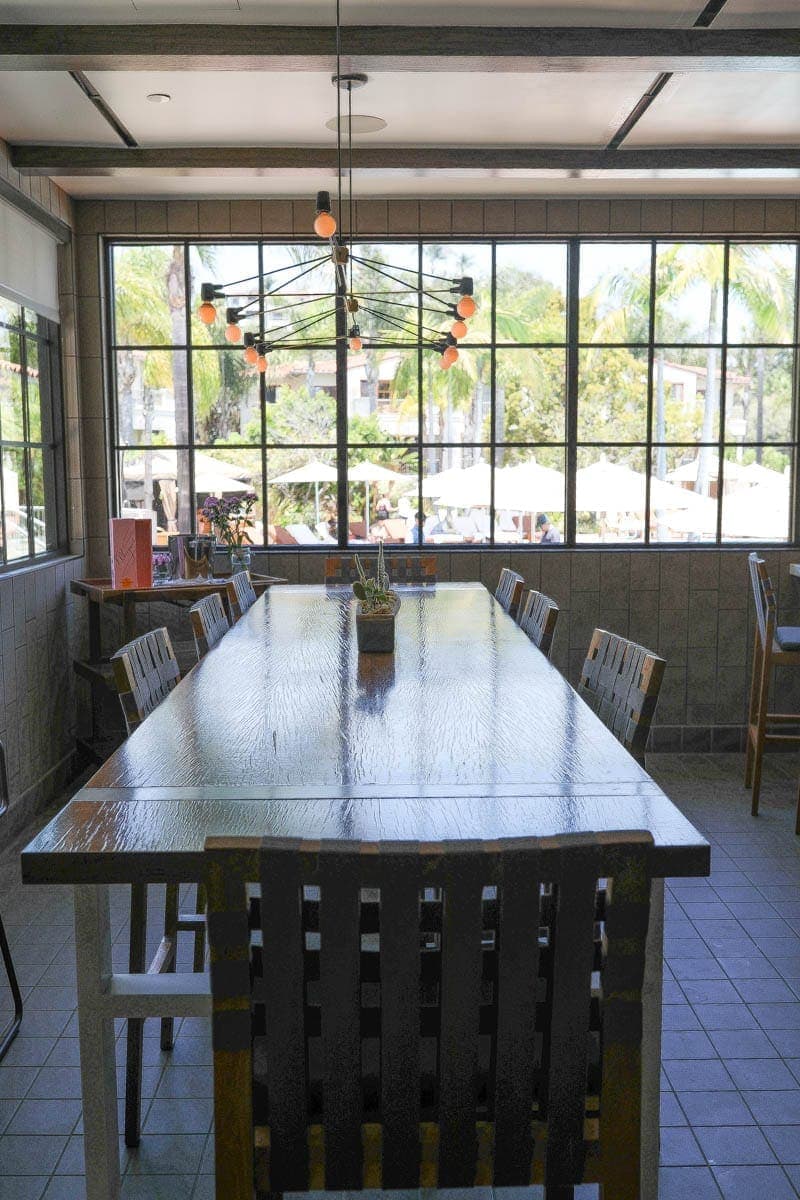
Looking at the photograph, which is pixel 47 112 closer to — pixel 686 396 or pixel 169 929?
pixel 169 929

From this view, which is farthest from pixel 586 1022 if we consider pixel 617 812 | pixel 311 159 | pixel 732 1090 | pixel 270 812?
pixel 311 159

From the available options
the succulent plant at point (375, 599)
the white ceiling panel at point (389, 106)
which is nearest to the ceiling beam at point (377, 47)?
the white ceiling panel at point (389, 106)

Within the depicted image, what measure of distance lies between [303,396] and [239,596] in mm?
1749

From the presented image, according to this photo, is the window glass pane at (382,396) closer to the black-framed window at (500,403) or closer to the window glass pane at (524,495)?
the black-framed window at (500,403)

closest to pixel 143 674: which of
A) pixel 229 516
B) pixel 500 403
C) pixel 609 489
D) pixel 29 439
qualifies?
pixel 29 439

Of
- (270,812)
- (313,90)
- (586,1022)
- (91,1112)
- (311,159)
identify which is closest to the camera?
(586,1022)

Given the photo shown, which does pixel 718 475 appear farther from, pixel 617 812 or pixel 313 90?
pixel 617 812

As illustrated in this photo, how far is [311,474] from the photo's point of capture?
18.3 feet

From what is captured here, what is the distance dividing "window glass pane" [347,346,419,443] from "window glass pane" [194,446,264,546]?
54cm

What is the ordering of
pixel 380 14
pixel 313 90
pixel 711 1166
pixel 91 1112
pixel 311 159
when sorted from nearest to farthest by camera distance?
pixel 91 1112 → pixel 711 1166 → pixel 380 14 → pixel 313 90 → pixel 311 159

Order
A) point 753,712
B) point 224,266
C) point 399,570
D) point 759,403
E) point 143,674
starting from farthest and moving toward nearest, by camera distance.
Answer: point 759,403
point 224,266
point 399,570
point 753,712
point 143,674

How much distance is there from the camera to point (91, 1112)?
5.09ft

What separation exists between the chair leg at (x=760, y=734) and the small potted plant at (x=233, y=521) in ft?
7.88

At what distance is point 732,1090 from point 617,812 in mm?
1221
